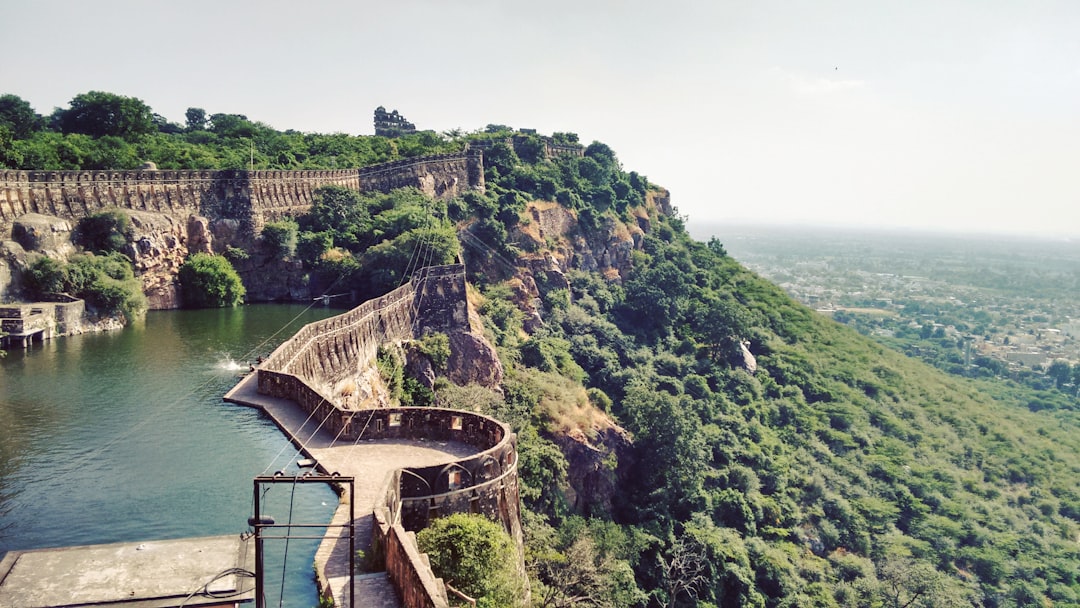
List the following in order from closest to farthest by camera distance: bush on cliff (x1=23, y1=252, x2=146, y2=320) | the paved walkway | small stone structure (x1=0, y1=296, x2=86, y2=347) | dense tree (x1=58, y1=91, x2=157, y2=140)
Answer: the paved walkway → small stone structure (x1=0, y1=296, x2=86, y2=347) → bush on cliff (x1=23, y1=252, x2=146, y2=320) → dense tree (x1=58, y1=91, x2=157, y2=140)

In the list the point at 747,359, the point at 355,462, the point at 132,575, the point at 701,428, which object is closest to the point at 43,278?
the point at 355,462

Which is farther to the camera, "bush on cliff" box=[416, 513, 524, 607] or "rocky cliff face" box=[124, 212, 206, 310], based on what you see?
"rocky cliff face" box=[124, 212, 206, 310]

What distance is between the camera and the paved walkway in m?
13.5

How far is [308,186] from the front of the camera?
53.0 meters

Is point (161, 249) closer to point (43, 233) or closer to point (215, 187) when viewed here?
point (215, 187)

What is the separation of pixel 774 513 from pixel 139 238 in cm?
3626

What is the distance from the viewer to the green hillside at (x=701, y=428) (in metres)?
36.1

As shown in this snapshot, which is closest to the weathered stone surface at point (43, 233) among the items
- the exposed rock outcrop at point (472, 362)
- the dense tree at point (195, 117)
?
the exposed rock outcrop at point (472, 362)

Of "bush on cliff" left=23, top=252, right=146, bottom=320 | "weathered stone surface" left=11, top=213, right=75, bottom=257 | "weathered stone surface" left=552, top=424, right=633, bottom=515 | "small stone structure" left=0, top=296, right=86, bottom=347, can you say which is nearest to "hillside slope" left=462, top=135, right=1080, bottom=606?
"weathered stone surface" left=552, top=424, right=633, bottom=515

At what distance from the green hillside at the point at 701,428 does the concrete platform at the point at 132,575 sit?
504 inches

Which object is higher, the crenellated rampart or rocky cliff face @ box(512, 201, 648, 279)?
rocky cliff face @ box(512, 201, 648, 279)

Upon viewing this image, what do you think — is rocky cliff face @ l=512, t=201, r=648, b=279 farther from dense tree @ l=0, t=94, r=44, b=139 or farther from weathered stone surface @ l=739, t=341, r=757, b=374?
dense tree @ l=0, t=94, r=44, b=139

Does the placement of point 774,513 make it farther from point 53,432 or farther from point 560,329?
point 53,432

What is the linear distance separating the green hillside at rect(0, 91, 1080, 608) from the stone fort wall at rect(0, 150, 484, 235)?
7.25 feet
